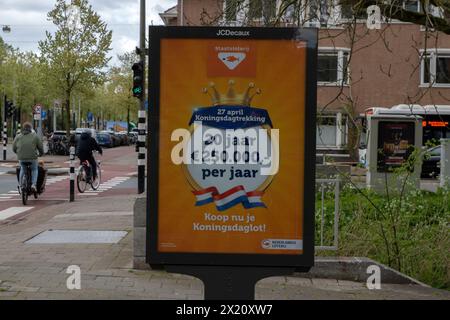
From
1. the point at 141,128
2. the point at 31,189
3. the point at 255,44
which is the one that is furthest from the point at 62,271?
the point at 141,128

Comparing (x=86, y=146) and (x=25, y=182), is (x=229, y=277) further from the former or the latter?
(x=86, y=146)

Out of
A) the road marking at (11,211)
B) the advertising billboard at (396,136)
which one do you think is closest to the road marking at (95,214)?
the road marking at (11,211)

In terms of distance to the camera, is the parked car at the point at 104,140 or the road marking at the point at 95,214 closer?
the road marking at the point at 95,214

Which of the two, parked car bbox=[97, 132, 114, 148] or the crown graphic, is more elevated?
the crown graphic

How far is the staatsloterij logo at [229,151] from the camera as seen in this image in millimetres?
3672

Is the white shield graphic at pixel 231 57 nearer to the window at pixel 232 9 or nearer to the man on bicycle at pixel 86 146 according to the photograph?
the window at pixel 232 9

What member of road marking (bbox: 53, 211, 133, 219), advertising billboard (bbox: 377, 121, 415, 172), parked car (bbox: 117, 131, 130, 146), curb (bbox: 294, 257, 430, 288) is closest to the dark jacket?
road marking (bbox: 53, 211, 133, 219)

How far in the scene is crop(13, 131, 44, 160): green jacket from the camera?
13.9 meters

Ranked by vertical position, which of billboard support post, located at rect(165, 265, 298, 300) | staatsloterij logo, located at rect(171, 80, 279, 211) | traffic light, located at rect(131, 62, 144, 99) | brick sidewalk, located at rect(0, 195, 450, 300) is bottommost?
brick sidewalk, located at rect(0, 195, 450, 300)

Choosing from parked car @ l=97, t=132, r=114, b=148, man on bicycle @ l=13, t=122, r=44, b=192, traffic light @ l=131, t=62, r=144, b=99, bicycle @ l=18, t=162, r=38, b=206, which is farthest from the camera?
parked car @ l=97, t=132, r=114, b=148

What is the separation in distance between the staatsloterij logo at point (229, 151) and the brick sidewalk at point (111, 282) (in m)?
2.19

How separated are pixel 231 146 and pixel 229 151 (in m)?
0.03

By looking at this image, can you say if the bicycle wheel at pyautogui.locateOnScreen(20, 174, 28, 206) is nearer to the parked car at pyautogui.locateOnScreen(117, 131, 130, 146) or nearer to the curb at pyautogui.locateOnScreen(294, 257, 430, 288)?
the curb at pyautogui.locateOnScreen(294, 257, 430, 288)

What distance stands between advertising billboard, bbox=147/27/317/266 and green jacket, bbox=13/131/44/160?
10.9 meters
